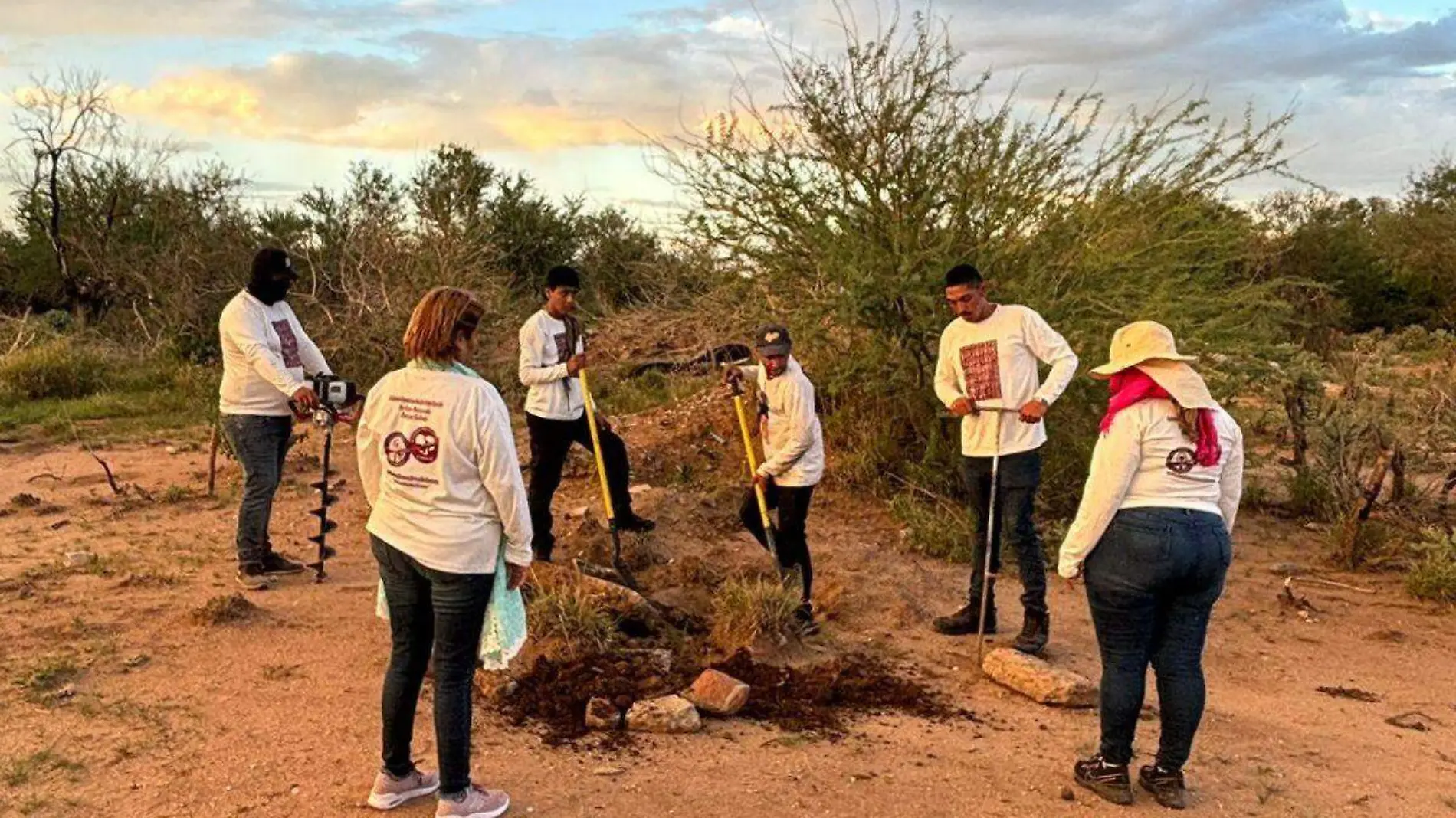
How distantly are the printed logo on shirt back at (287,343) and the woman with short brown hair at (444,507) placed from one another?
2.80 metres

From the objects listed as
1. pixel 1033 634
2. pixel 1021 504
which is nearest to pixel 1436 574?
pixel 1033 634

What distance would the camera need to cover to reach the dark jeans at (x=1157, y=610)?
3572 mm

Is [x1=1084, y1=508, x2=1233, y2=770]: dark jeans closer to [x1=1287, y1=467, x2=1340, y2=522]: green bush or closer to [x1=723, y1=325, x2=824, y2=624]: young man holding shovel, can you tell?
[x1=723, y1=325, x2=824, y2=624]: young man holding shovel

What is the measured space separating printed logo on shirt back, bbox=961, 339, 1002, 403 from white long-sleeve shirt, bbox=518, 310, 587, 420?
2304 millimetres

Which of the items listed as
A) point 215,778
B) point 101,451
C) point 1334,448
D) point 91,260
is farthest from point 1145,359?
point 91,260

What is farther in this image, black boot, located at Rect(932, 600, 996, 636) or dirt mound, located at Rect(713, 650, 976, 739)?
black boot, located at Rect(932, 600, 996, 636)

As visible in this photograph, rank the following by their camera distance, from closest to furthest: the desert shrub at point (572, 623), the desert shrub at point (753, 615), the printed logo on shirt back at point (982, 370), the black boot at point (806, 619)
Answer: the desert shrub at point (572, 623)
the desert shrub at point (753, 615)
the printed logo on shirt back at point (982, 370)
the black boot at point (806, 619)

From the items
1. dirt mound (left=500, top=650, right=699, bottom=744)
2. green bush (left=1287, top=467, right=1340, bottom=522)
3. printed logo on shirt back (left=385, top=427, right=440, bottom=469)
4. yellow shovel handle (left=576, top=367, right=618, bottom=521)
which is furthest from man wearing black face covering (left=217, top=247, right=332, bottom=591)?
green bush (left=1287, top=467, right=1340, bottom=522)

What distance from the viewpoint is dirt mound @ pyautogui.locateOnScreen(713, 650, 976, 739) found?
179 inches

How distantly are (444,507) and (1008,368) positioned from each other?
10.1ft

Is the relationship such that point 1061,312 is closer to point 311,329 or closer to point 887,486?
point 887,486

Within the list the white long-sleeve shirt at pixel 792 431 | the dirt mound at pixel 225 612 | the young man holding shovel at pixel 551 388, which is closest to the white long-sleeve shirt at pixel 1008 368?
the white long-sleeve shirt at pixel 792 431

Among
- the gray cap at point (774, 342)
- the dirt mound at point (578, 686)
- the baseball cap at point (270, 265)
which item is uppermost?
the baseball cap at point (270, 265)

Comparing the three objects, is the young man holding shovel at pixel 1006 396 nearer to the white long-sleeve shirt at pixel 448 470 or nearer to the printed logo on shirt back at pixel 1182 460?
the printed logo on shirt back at pixel 1182 460
